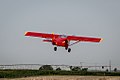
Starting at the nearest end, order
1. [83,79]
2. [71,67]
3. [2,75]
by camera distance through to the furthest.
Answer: [83,79]
[2,75]
[71,67]

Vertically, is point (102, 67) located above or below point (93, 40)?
below

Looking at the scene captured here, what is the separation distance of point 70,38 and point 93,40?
6044 millimetres

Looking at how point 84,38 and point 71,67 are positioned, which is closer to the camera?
point 84,38

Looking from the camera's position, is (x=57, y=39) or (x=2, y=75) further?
(x=2, y=75)

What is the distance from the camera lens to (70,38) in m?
68.1

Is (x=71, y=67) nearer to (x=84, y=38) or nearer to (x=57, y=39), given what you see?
(x=84, y=38)

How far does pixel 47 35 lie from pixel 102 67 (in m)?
71.0

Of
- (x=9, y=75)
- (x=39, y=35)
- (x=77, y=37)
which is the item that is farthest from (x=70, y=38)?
(x=9, y=75)

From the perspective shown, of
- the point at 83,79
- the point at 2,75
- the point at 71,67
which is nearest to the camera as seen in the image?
the point at 83,79

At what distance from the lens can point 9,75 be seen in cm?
6944

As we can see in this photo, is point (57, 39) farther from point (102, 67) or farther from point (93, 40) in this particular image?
point (102, 67)

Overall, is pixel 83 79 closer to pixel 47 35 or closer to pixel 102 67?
pixel 47 35

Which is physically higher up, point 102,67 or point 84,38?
point 84,38

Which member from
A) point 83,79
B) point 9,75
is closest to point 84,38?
point 83,79
